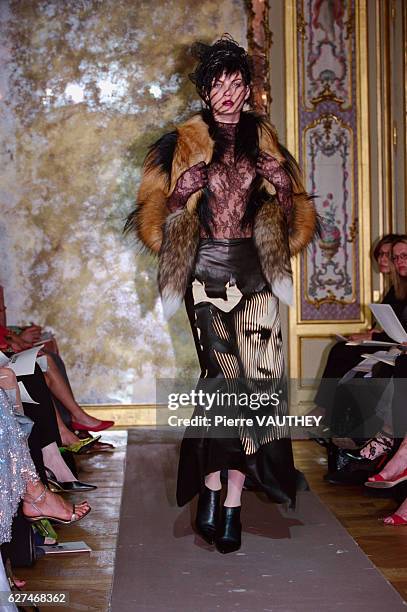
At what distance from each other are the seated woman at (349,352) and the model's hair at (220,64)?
1.76 m

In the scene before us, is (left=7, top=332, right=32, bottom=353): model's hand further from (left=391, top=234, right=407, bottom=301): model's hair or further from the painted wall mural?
the painted wall mural

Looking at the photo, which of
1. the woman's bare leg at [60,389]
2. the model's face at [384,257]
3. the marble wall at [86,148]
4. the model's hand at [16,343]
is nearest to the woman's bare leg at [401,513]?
the model's face at [384,257]

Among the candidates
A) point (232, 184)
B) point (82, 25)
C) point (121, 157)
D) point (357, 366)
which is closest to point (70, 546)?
point (232, 184)

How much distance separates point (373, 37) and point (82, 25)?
73.6 inches

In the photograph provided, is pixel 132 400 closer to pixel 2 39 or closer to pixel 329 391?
pixel 329 391

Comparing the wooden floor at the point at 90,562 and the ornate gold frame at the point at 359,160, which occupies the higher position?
the ornate gold frame at the point at 359,160

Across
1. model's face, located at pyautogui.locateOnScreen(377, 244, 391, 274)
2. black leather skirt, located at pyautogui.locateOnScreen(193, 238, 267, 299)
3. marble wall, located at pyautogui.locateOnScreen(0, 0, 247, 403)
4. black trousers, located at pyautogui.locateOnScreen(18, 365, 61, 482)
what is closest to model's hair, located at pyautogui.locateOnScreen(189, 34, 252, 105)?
black leather skirt, located at pyautogui.locateOnScreen(193, 238, 267, 299)

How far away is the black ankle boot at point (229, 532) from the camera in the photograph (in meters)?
2.88

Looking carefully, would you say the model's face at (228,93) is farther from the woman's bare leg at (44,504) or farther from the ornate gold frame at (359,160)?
the ornate gold frame at (359,160)

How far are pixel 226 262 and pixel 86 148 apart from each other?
314cm

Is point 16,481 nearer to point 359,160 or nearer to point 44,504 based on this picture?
point 44,504

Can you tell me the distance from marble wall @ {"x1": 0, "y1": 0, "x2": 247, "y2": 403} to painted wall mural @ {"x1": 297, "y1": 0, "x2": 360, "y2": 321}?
49 centimetres

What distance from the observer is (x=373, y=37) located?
5.86 m

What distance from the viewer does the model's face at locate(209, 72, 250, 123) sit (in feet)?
9.67
